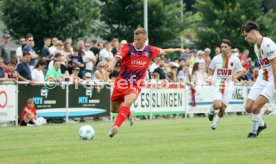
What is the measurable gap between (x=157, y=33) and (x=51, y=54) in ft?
42.7

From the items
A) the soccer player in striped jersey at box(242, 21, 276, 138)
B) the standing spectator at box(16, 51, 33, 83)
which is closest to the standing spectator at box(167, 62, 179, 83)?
the standing spectator at box(16, 51, 33, 83)

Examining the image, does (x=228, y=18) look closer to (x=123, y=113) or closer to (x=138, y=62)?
(x=138, y=62)

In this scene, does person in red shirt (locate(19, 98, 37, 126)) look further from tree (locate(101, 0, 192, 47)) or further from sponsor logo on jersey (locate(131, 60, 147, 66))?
tree (locate(101, 0, 192, 47))

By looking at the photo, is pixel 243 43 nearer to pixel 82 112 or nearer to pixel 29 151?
pixel 82 112

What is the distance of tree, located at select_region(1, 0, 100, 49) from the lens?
3191cm

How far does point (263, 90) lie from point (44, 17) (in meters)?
18.1

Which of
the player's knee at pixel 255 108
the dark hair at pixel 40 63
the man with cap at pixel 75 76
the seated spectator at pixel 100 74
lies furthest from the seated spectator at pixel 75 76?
the player's knee at pixel 255 108

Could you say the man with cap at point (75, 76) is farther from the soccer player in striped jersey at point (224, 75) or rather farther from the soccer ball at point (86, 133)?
the soccer ball at point (86, 133)

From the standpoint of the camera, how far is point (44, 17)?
105 ft

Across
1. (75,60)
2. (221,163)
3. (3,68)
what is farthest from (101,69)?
(221,163)

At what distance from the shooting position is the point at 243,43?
44500mm

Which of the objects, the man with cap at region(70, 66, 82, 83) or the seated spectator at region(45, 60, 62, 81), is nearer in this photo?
the seated spectator at region(45, 60, 62, 81)

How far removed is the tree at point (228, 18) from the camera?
146 feet

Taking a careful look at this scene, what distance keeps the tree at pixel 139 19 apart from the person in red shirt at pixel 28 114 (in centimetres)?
1447
